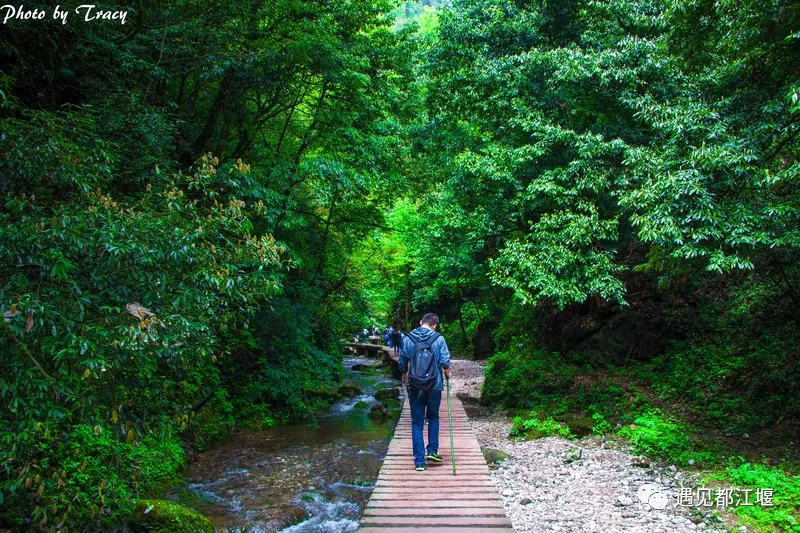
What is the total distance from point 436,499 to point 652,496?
3.17 m

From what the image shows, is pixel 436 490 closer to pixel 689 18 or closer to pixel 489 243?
pixel 689 18

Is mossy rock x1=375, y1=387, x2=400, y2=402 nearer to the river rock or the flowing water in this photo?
the river rock

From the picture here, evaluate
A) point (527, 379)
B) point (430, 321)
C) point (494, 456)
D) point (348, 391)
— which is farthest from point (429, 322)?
point (348, 391)

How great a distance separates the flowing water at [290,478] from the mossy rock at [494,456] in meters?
1.99

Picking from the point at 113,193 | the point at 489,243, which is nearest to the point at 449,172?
the point at 489,243

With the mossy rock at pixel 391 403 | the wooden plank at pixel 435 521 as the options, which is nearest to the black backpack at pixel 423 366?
the wooden plank at pixel 435 521

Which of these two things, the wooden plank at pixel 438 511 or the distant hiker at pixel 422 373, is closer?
the wooden plank at pixel 438 511

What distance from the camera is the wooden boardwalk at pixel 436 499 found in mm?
4254

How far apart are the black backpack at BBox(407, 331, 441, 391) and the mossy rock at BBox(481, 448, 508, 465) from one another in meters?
3.25

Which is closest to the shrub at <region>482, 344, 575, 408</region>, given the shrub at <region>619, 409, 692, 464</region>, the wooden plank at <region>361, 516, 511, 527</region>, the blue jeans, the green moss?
the shrub at <region>619, 409, 692, 464</region>

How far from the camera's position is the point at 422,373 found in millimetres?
5430

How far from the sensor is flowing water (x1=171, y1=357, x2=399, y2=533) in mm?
6637

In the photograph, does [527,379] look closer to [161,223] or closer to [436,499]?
[436,499]

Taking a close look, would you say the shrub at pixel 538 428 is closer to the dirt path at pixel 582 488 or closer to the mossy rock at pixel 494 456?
the dirt path at pixel 582 488
